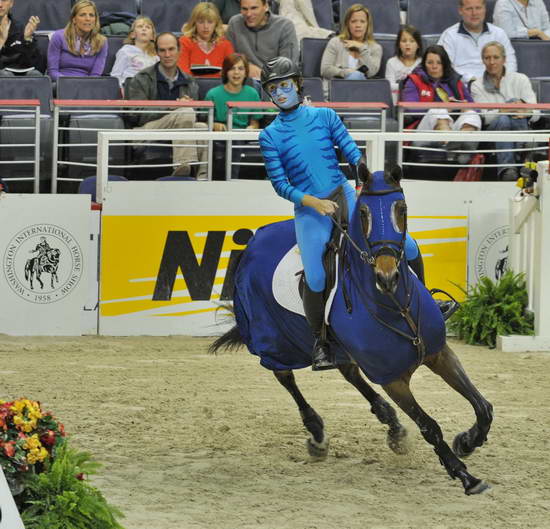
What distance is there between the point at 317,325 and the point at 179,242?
14.5 feet

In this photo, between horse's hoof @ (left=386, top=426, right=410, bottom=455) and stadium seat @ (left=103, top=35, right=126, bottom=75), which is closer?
horse's hoof @ (left=386, top=426, right=410, bottom=455)

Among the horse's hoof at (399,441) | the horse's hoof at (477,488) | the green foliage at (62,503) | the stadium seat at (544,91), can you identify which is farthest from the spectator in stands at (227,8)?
the green foliage at (62,503)

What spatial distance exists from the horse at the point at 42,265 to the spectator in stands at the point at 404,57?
13.5 ft

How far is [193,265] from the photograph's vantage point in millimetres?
11711

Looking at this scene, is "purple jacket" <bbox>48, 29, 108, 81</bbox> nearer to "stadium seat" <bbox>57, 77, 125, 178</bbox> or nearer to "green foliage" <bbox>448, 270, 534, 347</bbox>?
"stadium seat" <bbox>57, 77, 125, 178</bbox>

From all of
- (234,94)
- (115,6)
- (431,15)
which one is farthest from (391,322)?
(431,15)

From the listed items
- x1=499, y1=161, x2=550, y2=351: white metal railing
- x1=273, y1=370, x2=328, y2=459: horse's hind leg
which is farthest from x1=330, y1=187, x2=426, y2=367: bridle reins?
x1=499, y1=161, x2=550, y2=351: white metal railing

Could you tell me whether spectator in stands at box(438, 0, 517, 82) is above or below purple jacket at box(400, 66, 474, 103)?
above

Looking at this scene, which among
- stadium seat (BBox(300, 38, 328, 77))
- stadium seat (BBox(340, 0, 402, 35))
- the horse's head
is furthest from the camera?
stadium seat (BBox(340, 0, 402, 35))

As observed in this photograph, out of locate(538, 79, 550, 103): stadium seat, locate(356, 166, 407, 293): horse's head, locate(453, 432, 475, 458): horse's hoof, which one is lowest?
locate(453, 432, 475, 458): horse's hoof

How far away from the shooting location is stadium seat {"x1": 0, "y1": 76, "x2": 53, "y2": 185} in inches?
477

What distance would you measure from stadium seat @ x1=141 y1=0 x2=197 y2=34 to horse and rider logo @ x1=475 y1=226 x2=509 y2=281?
180 inches

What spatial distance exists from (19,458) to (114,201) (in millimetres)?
6609

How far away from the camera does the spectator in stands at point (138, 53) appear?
43.0ft
